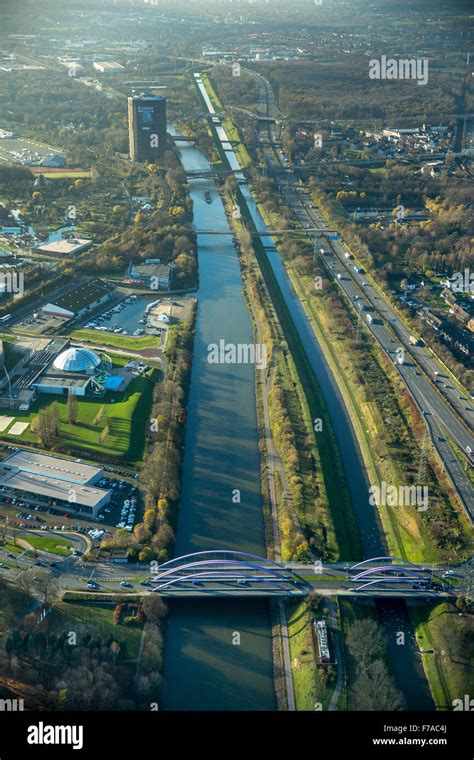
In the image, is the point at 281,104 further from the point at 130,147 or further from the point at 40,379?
→ the point at 40,379

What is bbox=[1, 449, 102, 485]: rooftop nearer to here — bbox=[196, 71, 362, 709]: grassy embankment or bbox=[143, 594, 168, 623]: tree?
bbox=[143, 594, 168, 623]: tree

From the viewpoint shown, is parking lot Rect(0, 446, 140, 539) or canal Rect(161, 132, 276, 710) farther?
parking lot Rect(0, 446, 140, 539)

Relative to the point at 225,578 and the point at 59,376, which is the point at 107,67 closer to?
the point at 59,376

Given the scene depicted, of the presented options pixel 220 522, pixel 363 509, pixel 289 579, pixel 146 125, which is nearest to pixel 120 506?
pixel 220 522

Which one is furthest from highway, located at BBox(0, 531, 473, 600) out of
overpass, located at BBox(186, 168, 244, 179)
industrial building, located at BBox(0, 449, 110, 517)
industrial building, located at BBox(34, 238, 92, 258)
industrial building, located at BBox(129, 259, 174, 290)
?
overpass, located at BBox(186, 168, 244, 179)

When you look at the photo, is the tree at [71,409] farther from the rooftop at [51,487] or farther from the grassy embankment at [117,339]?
the grassy embankment at [117,339]

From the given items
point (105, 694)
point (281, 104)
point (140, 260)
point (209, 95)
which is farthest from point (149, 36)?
point (105, 694)

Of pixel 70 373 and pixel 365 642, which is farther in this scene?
pixel 70 373
